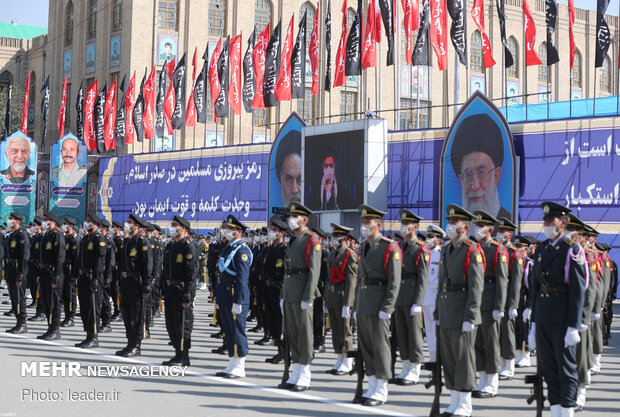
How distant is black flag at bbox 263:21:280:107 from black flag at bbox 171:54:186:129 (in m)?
4.76

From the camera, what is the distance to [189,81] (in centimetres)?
4547

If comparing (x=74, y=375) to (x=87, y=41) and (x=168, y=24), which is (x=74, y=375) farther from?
(x=87, y=41)

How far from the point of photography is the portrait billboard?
4159cm

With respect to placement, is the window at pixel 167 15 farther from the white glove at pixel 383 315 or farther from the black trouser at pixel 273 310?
the white glove at pixel 383 315

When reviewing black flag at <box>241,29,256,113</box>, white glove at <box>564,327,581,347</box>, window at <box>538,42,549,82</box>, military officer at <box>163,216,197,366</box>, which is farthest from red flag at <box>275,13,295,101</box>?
window at <box>538,42,549,82</box>

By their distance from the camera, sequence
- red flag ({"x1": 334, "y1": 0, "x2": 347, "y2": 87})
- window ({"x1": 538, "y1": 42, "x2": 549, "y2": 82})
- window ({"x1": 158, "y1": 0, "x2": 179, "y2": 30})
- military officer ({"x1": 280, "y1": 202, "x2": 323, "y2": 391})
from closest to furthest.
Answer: military officer ({"x1": 280, "y1": 202, "x2": 323, "y2": 391})
red flag ({"x1": 334, "y1": 0, "x2": 347, "y2": 87})
window ({"x1": 158, "y1": 0, "x2": 179, "y2": 30})
window ({"x1": 538, "y1": 42, "x2": 549, "y2": 82})

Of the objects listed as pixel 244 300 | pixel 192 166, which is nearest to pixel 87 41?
pixel 192 166

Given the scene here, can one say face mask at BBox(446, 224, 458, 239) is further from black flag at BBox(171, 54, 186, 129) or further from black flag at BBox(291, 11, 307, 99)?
black flag at BBox(171, 54, 186, 129)

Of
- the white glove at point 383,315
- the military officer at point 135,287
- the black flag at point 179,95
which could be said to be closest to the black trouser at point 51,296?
the military officer at point 135,287

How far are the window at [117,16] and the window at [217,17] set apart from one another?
4.71 m

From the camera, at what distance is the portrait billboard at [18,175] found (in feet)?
136

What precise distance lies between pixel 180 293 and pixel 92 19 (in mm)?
40098

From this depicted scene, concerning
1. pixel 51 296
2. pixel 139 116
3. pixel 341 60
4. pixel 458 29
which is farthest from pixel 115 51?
pixel 51 296

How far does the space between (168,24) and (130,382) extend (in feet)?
123
